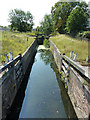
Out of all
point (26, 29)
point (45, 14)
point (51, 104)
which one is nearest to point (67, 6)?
point (45, 14)

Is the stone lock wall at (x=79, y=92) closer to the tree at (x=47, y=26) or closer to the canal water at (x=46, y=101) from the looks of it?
the canal water at (x=46, y=101)

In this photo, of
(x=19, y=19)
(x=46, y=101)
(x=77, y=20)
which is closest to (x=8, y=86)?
(x=46, y=101)

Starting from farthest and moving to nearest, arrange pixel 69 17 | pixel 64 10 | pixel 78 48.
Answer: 1. pixel 64 10
2. pixel 69 17
3. pixel 78 48

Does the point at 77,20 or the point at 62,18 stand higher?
the point at 62,18

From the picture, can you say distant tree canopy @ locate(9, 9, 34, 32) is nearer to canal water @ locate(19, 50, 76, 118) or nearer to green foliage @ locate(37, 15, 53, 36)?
green foliage @ locate(37, 15, 53, 36)

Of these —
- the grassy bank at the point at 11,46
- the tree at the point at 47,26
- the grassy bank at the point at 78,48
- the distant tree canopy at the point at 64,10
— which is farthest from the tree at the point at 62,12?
the grassy bank at the point at 11,46

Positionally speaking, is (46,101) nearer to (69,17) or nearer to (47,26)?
(69,17)

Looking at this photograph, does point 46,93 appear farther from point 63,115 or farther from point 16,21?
point 16,21

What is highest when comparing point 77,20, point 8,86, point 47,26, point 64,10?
point 64,10

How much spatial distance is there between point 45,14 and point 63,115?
4942cm

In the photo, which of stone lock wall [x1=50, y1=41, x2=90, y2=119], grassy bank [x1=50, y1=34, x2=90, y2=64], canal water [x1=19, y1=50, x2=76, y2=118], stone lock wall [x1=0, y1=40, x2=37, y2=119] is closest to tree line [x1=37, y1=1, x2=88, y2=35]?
grassy bank [x1=50, y1=34, x2=90, y2=64]

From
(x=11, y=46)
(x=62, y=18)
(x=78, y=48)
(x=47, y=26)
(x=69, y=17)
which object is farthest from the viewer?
(x=47, y=26)

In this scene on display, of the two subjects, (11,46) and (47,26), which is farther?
(47,26)

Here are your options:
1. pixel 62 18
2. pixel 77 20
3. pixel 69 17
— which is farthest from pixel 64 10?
pixel 77 20
